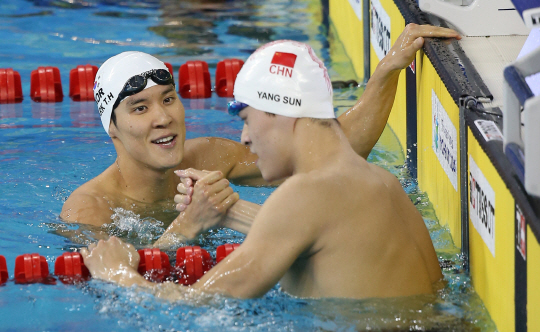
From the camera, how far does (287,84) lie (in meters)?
2.37

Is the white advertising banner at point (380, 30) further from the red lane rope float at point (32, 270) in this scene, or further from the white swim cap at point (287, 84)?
the red lane rope float at point (32, 270)

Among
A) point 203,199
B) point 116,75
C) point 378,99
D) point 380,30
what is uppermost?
point 380,30

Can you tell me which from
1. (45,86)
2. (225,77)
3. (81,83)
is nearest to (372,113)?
(225,77)

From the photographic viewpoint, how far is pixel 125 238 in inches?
138

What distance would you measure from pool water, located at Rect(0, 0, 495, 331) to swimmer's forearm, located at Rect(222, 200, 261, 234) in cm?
46

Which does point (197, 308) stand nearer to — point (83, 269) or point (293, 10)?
point (83, 269)

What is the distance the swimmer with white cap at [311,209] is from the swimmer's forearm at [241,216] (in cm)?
56

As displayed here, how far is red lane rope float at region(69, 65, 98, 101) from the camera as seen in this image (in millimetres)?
6293

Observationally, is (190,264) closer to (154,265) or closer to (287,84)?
(154,265)

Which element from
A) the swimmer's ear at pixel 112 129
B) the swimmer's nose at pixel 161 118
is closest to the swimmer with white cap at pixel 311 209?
the swimmer's nose at pixel 161 118

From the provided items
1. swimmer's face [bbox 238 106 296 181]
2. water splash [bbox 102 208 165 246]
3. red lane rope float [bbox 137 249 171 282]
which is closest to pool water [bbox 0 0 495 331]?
water splash [bbox 102 208 165 246]

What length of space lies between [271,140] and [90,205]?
4.63 feet

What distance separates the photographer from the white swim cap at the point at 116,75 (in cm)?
349

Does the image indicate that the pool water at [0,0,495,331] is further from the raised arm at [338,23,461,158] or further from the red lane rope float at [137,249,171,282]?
the raised arm at [338,23,461,158]
